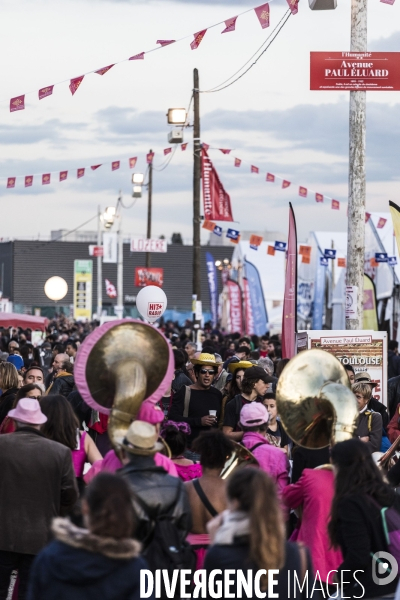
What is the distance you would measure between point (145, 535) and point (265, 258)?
145 ft

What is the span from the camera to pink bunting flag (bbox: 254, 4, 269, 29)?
43.4 ft

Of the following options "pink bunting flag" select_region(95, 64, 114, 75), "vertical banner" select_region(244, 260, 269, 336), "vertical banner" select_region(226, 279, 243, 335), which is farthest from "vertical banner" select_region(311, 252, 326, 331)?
"pink bunting flag" select_region(95, 64, 114, 75)

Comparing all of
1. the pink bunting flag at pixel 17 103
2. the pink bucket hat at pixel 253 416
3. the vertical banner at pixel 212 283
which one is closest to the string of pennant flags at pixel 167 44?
the pink bunting flag at pixel 17 103

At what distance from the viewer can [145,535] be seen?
15.4 feet

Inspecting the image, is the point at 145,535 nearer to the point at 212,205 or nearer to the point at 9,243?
the point at 212,205

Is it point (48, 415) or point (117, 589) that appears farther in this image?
point (48, 415)

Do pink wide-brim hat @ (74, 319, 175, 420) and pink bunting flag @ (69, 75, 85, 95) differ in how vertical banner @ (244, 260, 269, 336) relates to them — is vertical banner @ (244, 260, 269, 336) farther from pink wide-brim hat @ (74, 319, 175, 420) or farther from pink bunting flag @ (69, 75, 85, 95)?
pink wide-brim hat @ (74, 319, 175, 420)

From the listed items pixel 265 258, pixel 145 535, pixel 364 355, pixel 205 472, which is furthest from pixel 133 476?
pixel 265 258

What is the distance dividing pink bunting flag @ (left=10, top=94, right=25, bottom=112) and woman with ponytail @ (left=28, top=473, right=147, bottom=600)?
12123mm

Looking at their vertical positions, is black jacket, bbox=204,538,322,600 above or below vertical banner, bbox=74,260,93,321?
below

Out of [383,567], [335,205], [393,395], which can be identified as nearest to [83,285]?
[335,205]

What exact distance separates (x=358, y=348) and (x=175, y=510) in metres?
7.16

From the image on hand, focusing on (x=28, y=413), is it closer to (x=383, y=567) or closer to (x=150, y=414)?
(x=150, y=414)

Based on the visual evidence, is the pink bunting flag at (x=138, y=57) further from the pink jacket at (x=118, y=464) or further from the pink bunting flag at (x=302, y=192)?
the pink bunting flag at (x=302, y=192)
